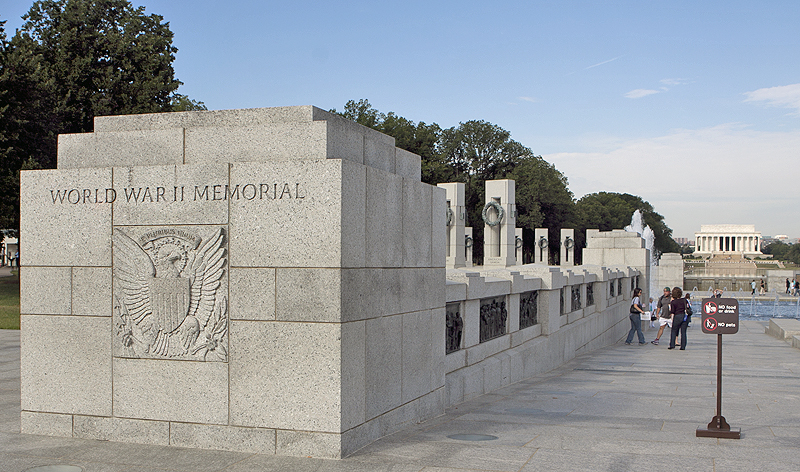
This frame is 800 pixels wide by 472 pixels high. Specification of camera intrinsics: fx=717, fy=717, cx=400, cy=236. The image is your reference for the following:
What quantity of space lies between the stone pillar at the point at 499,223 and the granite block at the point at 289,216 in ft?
108

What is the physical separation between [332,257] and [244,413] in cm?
159

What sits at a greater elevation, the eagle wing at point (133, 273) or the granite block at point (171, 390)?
the eagle wing at point (133, 273)

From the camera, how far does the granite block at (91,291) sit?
261 inches

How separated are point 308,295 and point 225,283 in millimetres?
814

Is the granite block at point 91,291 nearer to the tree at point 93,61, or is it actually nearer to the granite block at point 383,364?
the granite block at point 383,364

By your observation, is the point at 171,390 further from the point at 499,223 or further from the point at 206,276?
the point at 499,223

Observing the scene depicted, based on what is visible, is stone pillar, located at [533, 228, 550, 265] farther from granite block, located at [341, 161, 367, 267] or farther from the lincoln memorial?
the lincoln memorial

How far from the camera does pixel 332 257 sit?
5848 mm

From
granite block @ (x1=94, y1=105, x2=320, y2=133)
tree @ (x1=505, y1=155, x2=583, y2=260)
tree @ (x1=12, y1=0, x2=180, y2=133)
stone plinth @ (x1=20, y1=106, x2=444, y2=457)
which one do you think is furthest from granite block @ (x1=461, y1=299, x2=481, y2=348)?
tree @ (x1=505, y1=155, x2=583, y2=260)

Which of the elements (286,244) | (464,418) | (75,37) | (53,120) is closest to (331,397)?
(286,244)

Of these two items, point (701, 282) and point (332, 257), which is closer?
point (332, 257)

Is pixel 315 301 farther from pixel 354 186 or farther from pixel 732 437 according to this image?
pixel 732 437

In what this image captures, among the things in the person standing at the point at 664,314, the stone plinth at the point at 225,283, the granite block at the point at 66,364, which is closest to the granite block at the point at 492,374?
the stone plinth at the point at 225,283

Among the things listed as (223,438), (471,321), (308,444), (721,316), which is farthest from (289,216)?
(721,316)
